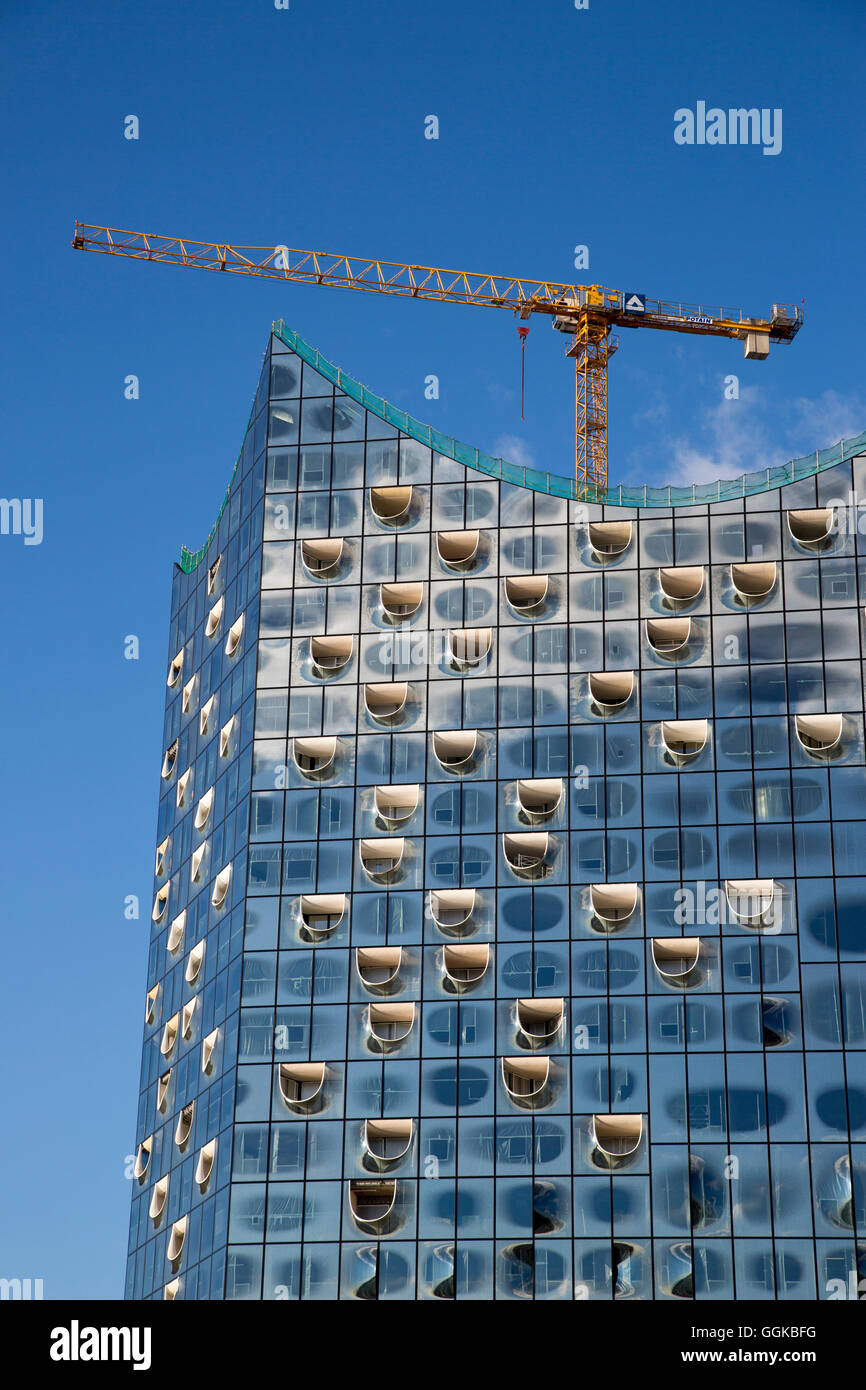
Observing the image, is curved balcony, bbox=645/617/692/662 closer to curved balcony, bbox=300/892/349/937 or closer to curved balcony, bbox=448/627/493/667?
curved balcony, bbox=448/627/493/667

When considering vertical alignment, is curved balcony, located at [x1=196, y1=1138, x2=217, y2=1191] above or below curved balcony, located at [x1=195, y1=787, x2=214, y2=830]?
below

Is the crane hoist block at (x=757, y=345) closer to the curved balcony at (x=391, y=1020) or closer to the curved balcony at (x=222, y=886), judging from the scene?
the curved balcony at (x=222, y=886)

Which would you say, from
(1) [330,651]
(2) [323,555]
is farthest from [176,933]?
(2) [323,555]

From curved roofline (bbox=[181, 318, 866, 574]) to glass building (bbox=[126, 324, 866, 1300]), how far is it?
0.66 ft

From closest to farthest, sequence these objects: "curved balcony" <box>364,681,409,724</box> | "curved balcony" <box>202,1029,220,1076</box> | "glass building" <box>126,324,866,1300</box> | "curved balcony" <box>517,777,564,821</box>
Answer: "glass building" <box>126,324,866,1300</box> → "curved balcony" <box>517,777,564,821</box> → "curved balcony" <box>202,1029,220,1076</box> → "curved balcony" <box>364,681,409,724</box>

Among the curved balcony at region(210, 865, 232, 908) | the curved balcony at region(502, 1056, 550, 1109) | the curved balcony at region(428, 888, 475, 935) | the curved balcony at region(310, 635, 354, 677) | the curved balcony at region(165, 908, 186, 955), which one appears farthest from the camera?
the curved balcony at region(165, 908, 186, 955)

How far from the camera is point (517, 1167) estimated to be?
79500mm

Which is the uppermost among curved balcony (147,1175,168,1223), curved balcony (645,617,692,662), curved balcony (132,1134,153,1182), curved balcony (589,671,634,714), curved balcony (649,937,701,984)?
curved balcony (645,617,692,662)

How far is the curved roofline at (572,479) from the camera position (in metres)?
90.9

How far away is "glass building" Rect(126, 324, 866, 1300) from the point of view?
7844 centimetres

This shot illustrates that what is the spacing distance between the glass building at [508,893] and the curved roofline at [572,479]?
0.20 m

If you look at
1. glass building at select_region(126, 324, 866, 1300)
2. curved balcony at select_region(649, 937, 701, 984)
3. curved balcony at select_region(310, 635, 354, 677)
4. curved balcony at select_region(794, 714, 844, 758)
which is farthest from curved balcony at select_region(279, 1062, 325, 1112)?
curved balcony at select_region(794, 714, 844, 758)
